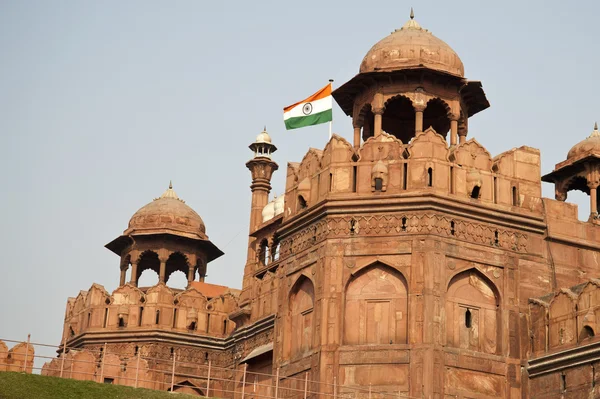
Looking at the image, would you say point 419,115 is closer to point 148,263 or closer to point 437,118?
point 437,118

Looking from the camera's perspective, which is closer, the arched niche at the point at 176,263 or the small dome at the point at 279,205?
the small dome at the point at 279,205

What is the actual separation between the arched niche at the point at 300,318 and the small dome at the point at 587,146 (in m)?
9.78

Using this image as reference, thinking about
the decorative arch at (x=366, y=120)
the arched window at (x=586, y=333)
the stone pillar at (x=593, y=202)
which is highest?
the decorative arch at (x=366, y=120)

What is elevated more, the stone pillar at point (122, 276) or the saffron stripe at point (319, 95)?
the saffron stripe at point (319, 95)

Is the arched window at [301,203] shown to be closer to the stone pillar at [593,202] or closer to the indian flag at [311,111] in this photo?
the indian flag at [311,111]

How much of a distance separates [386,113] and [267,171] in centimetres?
1036

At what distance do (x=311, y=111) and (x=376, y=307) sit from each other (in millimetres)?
7095

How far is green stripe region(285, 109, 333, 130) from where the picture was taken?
3275 centimetres

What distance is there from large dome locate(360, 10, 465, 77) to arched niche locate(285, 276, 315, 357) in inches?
225

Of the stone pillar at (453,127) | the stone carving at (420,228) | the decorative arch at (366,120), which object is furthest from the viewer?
A: the decorative arch at (366,120)

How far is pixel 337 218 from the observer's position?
28.6 m

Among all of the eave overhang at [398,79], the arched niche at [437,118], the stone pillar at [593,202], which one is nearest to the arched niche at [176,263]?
the eave overhang at [398,79]

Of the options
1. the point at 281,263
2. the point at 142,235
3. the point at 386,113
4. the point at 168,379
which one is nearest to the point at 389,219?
the point at 281,263

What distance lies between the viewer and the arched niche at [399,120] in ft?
110
